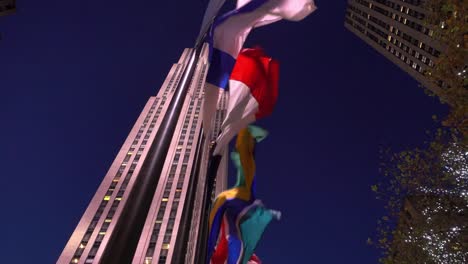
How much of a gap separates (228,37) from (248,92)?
1427 millimetres

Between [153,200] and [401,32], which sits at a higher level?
[401,32]

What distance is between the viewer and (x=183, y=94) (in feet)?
22.6

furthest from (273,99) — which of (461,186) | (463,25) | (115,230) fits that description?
(461,186)

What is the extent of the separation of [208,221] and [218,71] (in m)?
3.82

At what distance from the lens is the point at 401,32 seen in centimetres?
5425

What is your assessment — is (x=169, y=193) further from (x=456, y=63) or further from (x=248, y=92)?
(x=248, y=92)

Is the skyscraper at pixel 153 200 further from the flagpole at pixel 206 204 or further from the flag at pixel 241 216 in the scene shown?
the flagpole at pixel 206 204

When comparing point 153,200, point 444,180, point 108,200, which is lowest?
point 108,200

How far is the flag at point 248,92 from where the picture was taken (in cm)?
818

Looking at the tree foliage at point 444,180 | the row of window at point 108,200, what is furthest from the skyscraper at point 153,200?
the tree foliage at point 444,180

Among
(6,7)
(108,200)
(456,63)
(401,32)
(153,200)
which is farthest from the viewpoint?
(108,200)

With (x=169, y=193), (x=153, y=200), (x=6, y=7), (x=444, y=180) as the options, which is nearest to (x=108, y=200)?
(x=153, y=200)

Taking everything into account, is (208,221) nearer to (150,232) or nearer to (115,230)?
(115,230)

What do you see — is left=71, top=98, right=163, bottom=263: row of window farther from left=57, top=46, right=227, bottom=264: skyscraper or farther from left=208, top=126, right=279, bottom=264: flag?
left=208, top=126, right=279, bottom=264: flag
